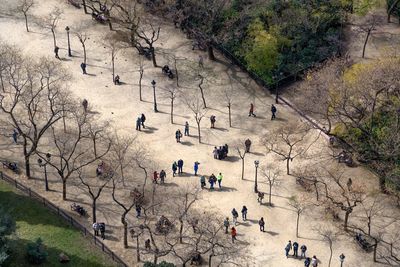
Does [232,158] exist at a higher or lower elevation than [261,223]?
higher

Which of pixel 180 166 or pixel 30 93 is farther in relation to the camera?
pixel 30 93

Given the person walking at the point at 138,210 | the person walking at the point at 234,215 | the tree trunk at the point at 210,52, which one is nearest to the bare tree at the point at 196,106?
the tree trunk at the point at 210,52

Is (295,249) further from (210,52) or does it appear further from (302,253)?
(210,52)

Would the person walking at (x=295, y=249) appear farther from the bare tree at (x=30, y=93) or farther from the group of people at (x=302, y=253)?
the bare tree at (x=30, y=93)

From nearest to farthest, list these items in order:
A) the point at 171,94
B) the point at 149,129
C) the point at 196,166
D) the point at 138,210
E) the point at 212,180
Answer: the point at 138,210 < the point at 212,180 < the point at 196,166 < the point at 149,129 < the point at 171,94

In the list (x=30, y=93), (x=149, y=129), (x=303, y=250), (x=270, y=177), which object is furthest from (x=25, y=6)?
(x=303, y=250)

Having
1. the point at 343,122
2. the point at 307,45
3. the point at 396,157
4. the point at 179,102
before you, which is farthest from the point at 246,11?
the point at 396,157
